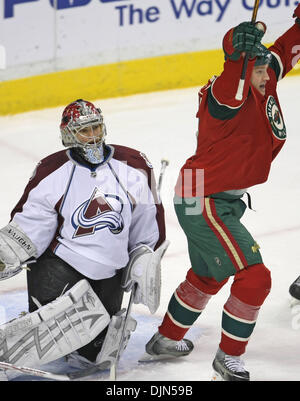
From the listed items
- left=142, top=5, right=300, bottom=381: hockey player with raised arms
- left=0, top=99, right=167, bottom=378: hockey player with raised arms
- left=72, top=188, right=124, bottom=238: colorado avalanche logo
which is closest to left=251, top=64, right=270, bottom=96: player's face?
left=142, top=5, right=300, bottom=381: hockey player with raised arms

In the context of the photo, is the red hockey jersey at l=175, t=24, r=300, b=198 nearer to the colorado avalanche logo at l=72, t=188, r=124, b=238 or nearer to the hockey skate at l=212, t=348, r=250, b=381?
the colorado avalanche logo at l=72, t=188, r=124, b=238

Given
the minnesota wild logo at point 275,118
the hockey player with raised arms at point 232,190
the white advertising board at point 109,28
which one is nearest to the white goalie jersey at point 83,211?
the hockey player with raised arms at point 232,190

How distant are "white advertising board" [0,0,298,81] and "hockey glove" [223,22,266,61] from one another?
3.23 meters

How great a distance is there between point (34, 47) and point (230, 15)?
1177 mm

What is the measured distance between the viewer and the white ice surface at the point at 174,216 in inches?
144

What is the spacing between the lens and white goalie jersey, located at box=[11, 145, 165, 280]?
134 inches

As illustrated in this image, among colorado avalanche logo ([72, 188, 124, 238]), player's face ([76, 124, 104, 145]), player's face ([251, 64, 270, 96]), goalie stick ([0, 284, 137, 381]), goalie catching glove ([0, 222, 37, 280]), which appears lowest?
goalie stick ([0, 284, 137, 381])

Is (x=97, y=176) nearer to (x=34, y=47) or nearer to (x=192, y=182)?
(x=192, y=182)

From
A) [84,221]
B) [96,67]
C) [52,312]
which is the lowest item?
[96,67]

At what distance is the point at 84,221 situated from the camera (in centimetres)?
341

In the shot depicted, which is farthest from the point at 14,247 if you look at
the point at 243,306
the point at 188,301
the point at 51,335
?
the point at 243,306

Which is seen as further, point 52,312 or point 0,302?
point 0,302

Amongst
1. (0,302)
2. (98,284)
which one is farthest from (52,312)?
(0,302)

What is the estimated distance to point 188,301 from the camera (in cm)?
364
